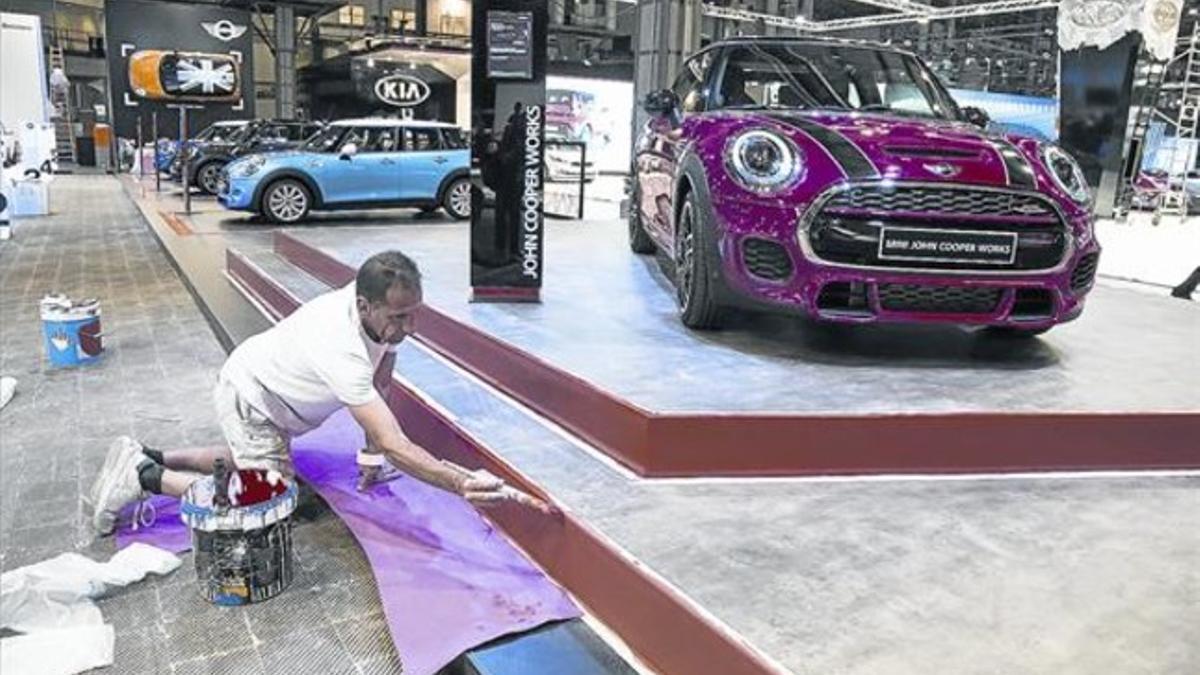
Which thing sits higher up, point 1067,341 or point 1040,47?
point 1040,47

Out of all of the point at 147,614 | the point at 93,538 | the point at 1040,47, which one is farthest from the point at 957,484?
the point at 1040,47

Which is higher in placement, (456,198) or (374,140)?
(374,140)

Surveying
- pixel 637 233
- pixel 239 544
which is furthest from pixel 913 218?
pixel 637 233

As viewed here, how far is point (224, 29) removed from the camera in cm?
2009

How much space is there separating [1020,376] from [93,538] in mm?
3124

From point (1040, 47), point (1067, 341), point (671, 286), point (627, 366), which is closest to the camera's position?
point (627, 366)

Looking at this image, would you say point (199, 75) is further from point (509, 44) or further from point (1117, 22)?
point (509, 44)

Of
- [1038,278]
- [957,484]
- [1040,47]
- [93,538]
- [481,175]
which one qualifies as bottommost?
[93,538]

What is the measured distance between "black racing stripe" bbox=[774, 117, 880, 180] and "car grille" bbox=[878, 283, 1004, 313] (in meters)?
0.39

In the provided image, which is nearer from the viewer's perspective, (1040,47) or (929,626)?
(929,626)

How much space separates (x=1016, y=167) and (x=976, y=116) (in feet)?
3.21

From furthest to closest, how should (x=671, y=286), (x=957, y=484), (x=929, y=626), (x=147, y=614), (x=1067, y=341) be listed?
1. (x=671, y=286)
2. (x=1067, y=341)
3. (x=957, y=484)
4. (x=147, y=614)
5. (x=929, y=626)

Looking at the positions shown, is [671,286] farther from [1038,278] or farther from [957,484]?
[957,484]

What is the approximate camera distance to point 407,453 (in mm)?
2248
